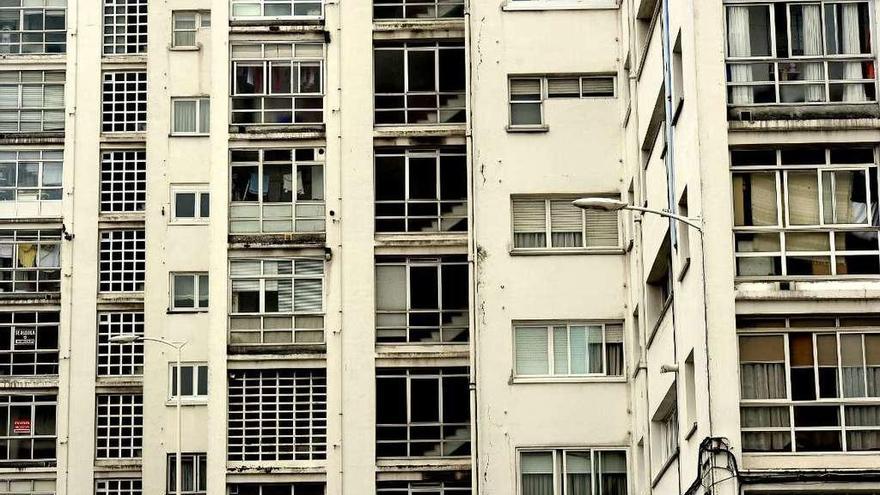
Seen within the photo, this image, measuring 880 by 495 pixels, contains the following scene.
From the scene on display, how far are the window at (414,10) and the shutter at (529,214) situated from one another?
6625 millimetres

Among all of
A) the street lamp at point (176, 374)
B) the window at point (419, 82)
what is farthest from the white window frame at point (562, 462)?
the street lamp at point (176, 374)

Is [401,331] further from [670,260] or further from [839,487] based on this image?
[839,487]

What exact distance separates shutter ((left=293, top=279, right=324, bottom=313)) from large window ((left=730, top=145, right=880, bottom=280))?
61.0ft

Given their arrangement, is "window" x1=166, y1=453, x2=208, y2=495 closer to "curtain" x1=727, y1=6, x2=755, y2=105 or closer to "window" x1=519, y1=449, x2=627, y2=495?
"window" x1=519, y1=449, x2=627, y2=495

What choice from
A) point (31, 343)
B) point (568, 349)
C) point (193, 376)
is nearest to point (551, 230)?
point (568, 349)

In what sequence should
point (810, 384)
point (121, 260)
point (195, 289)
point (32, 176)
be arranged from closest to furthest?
point (810, 384) → point (195, 289) → point (121, 260) → point (32, 176)

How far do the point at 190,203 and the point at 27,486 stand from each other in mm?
10190

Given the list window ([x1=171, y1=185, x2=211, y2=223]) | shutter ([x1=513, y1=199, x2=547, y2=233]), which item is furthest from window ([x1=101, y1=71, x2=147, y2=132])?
shutter ([x1=513, y1=199, x2=547, y2=233])

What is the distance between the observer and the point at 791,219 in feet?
117

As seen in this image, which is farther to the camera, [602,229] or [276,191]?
[276,191]

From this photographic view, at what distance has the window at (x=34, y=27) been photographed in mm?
63250

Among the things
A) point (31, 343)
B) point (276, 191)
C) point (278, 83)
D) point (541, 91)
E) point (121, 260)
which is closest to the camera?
point (541, 91)

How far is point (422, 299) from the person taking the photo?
Result: 51750mm

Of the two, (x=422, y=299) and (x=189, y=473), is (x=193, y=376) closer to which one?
(x=189, y=473)
